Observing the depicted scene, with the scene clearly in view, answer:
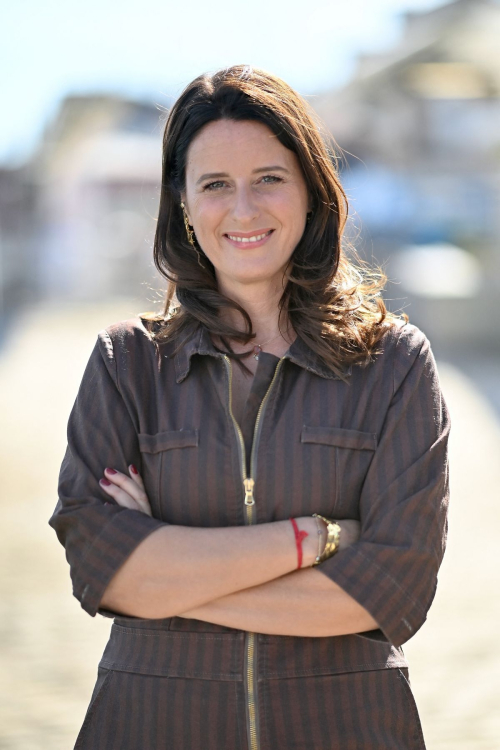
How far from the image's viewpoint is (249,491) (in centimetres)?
241

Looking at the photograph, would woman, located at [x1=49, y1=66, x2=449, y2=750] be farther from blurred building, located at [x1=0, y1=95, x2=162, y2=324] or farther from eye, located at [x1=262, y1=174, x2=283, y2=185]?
blurred building, located at [x1=0, y1=95, x2=162, y2=324]

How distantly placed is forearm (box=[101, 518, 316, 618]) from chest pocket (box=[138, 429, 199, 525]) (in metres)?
0.10

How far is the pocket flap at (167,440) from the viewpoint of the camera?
2459 millimetres

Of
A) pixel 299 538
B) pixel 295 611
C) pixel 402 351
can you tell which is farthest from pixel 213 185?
pixel 295 611

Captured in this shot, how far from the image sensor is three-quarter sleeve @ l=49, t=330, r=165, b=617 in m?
2.38

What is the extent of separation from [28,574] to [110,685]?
3.87 metres

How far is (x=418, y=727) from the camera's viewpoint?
2.38 meters

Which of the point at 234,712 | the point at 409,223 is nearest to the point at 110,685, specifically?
the point at 234,712

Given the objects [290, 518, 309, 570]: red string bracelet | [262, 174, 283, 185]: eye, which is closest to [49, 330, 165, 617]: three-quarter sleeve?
[290, 518, 309, 570]: red string bracelet

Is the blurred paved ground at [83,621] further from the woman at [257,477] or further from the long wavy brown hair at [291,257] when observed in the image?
the long wavy brown hair at [291,257]

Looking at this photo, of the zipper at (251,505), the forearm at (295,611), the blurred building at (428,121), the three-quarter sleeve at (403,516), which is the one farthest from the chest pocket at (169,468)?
the blurred building at (428,121)

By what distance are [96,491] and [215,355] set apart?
1.41 ft

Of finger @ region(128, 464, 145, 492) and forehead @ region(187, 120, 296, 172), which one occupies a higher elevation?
Result: forehead @ region(187, 120, 296, 172)

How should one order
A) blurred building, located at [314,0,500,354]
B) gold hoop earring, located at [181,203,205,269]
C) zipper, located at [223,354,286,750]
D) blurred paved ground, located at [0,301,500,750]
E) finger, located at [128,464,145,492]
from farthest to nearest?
1. blurred building, located at [314,0,500,354]
2. blurred paved ground, located at [0,301,500,750]
3. gold hoop earring, located at [181,203,205,269]
4. finger, located at [128,464,145,492]
5. zipper, located at [223,354,286,750]
